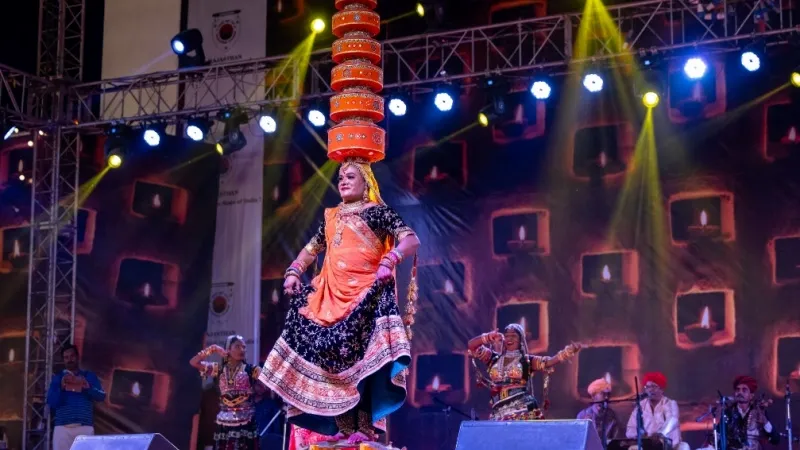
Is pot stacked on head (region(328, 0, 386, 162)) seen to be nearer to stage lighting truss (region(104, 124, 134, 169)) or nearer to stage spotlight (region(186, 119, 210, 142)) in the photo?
stage spotlight (region(186, 119, 210, 142))

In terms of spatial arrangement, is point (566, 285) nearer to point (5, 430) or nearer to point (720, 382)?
point (720, 382)

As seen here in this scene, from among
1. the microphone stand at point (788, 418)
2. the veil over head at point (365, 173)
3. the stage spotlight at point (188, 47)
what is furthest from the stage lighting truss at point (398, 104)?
the veil over head at point (365, 173)

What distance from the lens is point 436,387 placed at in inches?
458

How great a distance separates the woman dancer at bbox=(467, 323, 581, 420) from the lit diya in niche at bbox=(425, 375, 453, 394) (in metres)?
2.42

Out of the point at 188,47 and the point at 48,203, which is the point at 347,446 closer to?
the point at 48,203

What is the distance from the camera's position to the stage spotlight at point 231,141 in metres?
12.2

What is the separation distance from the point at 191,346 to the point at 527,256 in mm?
3778

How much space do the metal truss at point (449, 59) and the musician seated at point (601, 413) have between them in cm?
301

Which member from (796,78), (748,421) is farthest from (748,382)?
(796,78)

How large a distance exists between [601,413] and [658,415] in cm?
63

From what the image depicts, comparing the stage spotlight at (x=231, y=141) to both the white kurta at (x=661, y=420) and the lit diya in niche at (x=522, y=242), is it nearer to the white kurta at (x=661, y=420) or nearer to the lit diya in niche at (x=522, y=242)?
the lit diya in niche at (x=522, y=242)

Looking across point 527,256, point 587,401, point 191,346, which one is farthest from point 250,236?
point 587,401

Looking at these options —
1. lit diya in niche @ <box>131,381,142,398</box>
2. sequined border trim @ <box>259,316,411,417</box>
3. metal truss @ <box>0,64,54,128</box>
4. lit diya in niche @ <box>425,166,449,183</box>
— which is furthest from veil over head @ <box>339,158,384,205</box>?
lit diya in niche @ <box>131,381,142,398</box>

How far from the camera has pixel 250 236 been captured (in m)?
12.8
